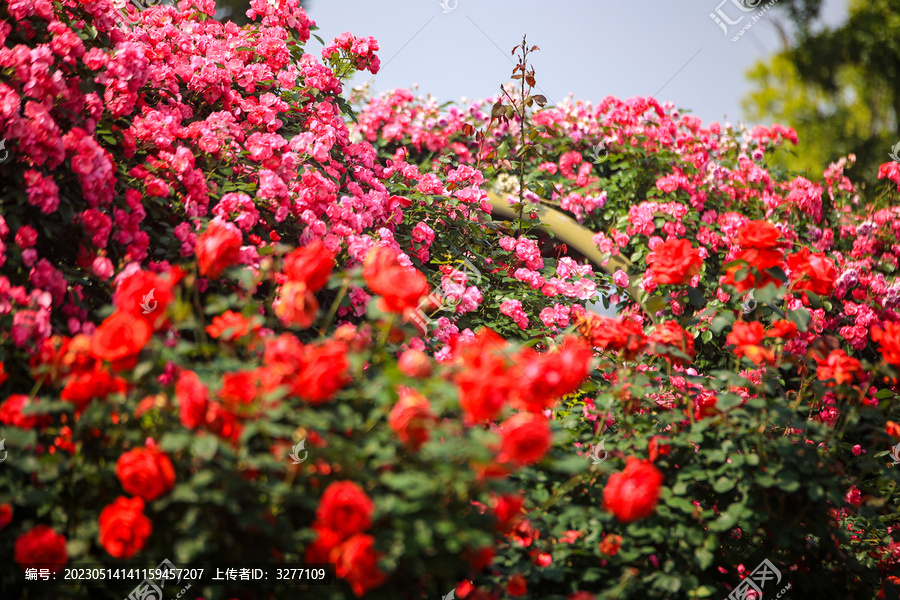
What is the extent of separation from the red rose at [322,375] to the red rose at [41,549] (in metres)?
0.59

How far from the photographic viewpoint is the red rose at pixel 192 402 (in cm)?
125

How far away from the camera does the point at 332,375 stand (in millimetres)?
1263

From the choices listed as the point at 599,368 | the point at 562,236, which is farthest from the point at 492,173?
the point at 599,368

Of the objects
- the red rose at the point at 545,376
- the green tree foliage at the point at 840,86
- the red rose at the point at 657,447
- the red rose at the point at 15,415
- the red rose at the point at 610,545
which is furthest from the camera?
the green tree foliage at the point at 840,86

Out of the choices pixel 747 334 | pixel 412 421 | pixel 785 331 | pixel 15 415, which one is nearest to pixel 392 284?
pixel 412 421

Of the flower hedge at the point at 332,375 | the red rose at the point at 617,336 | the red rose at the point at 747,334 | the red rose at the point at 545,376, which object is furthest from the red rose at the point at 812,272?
the red rose at the point at 545,376

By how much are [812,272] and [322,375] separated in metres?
→ 1.64

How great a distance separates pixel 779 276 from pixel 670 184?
3049 mm

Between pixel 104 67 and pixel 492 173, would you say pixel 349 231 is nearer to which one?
pixel 104 67

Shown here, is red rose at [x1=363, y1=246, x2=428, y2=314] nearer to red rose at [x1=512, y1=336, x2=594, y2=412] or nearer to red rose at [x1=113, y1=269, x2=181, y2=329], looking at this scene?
red rose at [x1=512, y1=336, x2=594, y2=412]

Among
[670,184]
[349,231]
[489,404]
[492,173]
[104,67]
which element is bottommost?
[489,404]

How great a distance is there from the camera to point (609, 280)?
13.9ft

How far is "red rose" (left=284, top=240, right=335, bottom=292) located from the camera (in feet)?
4.86

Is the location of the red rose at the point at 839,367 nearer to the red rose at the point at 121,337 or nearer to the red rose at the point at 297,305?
the red rose at the point at 297,305
